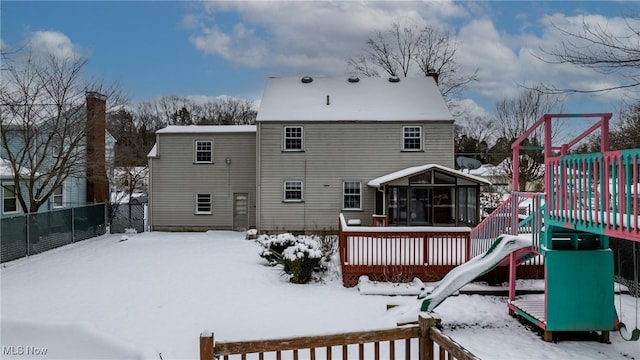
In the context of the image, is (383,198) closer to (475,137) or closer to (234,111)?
(475,137)

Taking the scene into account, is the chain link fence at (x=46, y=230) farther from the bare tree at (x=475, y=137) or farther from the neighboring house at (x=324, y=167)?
the bare tree at (x=475, y=137)

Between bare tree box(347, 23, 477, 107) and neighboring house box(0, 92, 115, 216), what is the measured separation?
61.2ft

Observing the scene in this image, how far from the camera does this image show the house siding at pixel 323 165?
19000mm

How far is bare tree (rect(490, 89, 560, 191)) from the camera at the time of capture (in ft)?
90.1

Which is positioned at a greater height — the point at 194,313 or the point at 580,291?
the point at 580,291

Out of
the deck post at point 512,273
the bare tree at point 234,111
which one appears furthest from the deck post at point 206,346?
the bare tree at point 234,111

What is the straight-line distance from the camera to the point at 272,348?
3881mm

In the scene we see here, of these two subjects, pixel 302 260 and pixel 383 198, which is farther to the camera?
pixel 383 198

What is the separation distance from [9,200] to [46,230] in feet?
12.8

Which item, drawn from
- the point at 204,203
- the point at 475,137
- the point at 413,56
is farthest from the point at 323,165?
the point at 475,137

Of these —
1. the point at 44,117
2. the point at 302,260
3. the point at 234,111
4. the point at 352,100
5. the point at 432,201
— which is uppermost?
the point at 234,111

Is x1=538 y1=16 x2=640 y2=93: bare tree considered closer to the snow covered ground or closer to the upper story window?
the snow covered ground

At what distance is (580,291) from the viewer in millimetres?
6879

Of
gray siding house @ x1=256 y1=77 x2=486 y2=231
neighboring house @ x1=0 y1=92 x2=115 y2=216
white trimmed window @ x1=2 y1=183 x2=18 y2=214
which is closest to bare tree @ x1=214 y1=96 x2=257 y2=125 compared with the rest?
Answer: neighboring house @ x1=0 y1=92 x2=115 y2=216
